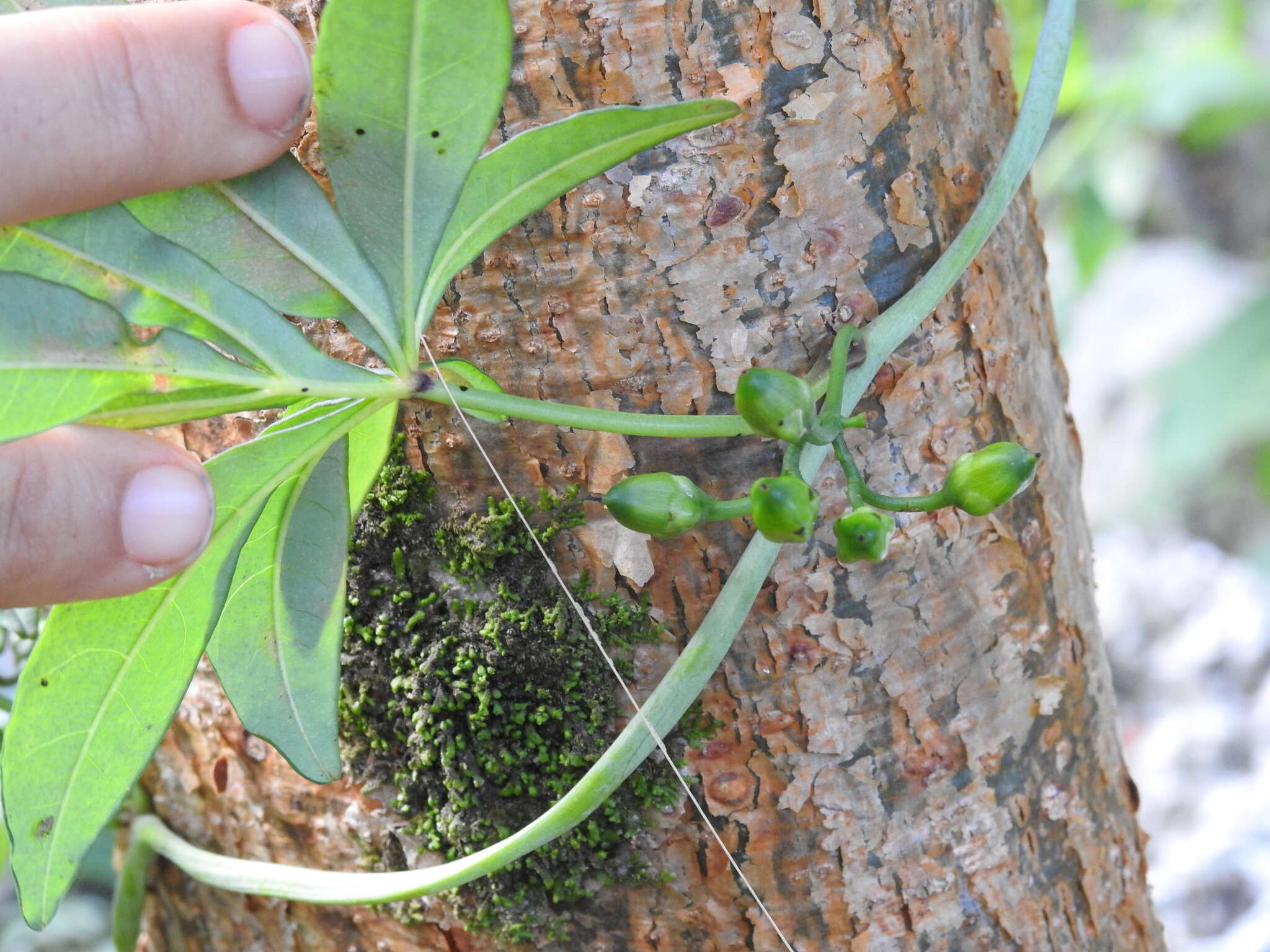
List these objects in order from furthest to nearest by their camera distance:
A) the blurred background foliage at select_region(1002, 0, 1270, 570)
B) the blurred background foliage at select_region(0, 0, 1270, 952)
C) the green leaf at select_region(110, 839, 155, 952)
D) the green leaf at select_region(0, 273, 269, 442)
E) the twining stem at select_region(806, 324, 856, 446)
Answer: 1. the blurred background foliage at select_region(1002, 0, 1270, 570)
2. the blurred background foliage at select_region(0, 0, 1270, 952)
3. the green leaf at select_region(110, 839, 155, 952)
4. the twining stem at select_region(806, 324, 856, 446)
5. the green leaf at select_region(0, 273, 269, 442)

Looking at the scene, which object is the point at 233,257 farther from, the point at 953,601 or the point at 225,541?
the point at 953,601

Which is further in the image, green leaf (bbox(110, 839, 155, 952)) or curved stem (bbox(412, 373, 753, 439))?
green leaf (bbox(110, 839, 155, 952))

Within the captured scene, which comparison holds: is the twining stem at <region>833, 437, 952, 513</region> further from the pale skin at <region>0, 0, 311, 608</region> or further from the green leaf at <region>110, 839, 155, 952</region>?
the green leaf at <region>110, 839, 155, 952</region>

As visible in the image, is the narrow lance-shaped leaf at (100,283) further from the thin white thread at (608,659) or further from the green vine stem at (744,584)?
the green vine stem at (744,584)

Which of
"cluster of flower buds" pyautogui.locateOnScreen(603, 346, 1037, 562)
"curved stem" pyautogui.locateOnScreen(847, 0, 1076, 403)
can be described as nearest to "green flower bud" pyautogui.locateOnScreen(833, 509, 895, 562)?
"cluster of flower buds" pyautogui.locateOnScreen(603, 346, 1037, 562)

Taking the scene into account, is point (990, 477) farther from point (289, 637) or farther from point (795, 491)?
point (289, 637)

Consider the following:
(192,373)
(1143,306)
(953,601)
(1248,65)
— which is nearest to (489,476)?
(192,373)

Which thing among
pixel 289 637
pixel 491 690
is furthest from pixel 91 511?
pixel 491 690
